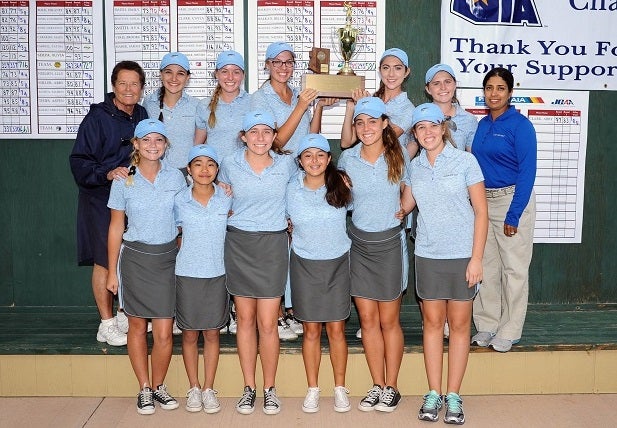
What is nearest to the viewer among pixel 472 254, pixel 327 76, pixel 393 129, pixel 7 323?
pixel 472 254

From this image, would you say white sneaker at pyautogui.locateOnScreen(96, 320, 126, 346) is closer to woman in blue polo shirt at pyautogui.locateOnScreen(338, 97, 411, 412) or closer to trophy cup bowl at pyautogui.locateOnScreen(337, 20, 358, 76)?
woman in blue polo shirt at pyautogui.locateOnScreen(338, 97, 411, 412)

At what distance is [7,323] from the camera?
4.61 m

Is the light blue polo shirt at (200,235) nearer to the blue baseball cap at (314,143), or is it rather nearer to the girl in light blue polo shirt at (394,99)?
the blue baseball cap at (314,143)

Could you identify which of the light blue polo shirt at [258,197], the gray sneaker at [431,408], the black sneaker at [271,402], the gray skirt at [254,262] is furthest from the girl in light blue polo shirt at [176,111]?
the gray sneaker at [431,408]

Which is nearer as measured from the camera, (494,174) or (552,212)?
(494,174)

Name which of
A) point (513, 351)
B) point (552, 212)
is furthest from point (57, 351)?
point (552, 212)

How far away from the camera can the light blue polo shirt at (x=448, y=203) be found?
139 inches

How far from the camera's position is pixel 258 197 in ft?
11.9

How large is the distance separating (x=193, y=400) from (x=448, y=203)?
1.59 meters

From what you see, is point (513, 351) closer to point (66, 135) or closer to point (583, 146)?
point (583, 146)

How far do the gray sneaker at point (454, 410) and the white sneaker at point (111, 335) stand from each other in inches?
68.1

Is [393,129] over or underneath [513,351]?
over

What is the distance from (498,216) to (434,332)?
75 cm

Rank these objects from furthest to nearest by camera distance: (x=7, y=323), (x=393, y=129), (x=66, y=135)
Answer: (x=66, y=135) < (x=7, y=323) < (x=393, y=129)
